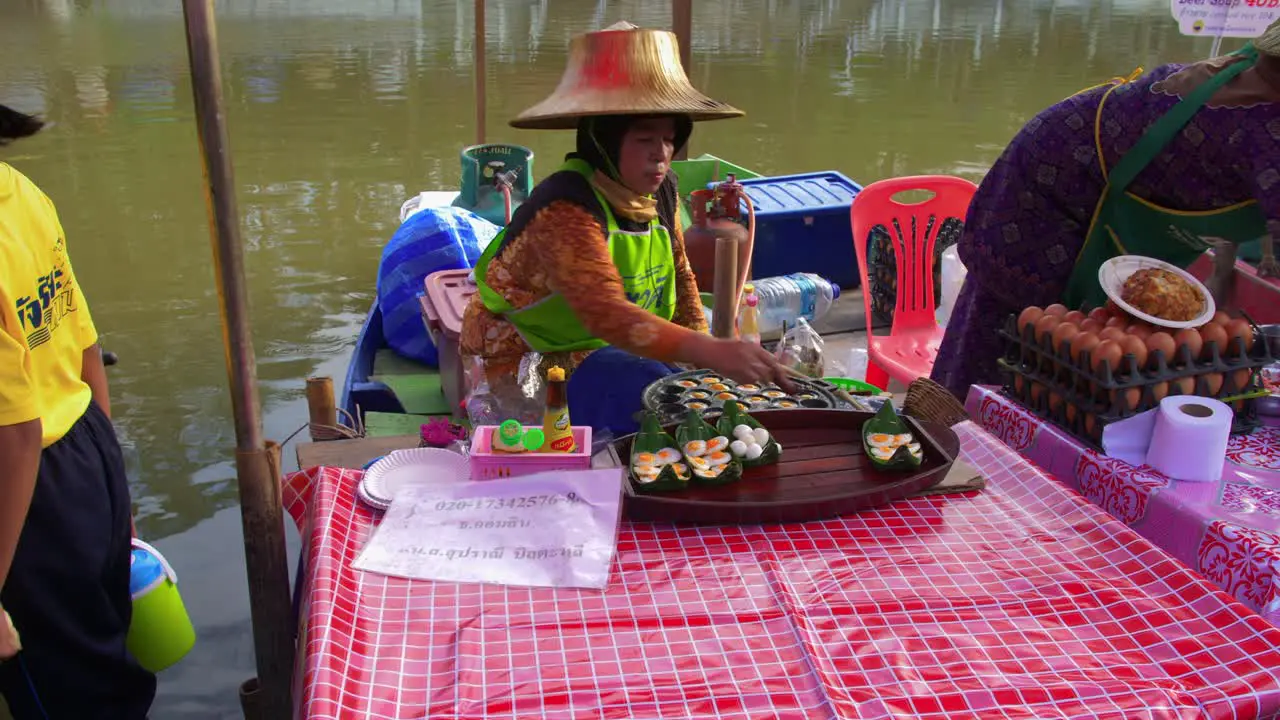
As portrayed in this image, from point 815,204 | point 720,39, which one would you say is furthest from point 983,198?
point 720,39

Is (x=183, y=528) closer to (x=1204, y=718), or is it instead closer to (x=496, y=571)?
(x=496, y=571)

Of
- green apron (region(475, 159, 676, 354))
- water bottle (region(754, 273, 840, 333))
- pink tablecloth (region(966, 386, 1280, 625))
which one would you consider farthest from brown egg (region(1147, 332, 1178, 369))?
water bottle (region(754, 273, 840, 333))

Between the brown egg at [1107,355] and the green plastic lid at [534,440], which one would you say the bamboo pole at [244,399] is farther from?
the brown egg at [1107,355]

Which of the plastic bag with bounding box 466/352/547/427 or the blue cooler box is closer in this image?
the plastic bag with bounding box 466/352/547/427

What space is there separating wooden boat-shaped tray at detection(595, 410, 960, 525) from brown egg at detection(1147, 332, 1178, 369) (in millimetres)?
441

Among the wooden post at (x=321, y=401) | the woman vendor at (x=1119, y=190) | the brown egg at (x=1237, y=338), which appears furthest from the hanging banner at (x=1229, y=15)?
the wooden post at (x=321, y=401)

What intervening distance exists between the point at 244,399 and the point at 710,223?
9.56 feet

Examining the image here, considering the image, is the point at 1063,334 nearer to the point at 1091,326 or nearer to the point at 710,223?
the point at 1091,326

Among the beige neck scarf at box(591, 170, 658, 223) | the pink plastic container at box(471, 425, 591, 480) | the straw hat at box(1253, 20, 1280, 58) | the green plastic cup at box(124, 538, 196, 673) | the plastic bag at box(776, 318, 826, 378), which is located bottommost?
the green plastic cup at box(124, 538, 196, 673)

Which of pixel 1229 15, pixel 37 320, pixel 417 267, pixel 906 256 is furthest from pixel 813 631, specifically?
pixel 1229 15

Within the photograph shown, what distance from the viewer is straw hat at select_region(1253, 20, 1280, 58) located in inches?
81.7

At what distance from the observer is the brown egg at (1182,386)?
2045 mm

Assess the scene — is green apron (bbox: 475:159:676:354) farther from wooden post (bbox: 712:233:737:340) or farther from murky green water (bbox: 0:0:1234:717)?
murky green water (bbox: 0:0:1234:717)

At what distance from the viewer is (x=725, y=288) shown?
236cm
